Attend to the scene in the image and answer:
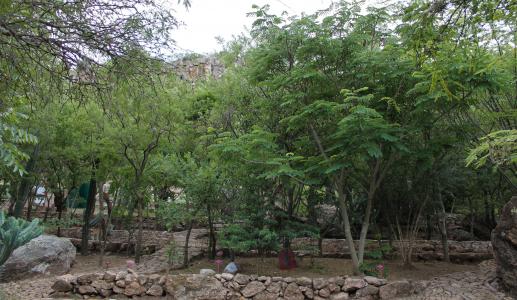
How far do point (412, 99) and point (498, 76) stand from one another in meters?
1.69

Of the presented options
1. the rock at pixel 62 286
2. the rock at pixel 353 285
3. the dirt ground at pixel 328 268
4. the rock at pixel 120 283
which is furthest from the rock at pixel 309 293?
the rock at pixel 62 286

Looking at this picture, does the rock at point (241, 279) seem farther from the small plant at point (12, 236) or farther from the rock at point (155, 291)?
the small plant at point (12, 236)

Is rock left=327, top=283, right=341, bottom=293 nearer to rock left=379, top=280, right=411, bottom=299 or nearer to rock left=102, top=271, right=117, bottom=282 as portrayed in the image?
rock left=379, top=280, right=411, bottom=299

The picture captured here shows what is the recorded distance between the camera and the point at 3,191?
13375mm

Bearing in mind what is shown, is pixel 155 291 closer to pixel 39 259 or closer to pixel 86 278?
pixel 86 278

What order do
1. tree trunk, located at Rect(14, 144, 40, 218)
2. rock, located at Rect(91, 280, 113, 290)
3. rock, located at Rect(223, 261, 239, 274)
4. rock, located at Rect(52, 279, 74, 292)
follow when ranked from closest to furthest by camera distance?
rock, located at Rect(52, 279, 74, 292)
rock, located at Rect(91, 280, 113, 290)
rock, located at Rect(223, 261, 239, 274)
tree trunk, located at Rect(14, 144, 40, 218)

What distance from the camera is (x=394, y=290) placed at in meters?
7.65

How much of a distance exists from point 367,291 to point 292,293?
54.4 inches

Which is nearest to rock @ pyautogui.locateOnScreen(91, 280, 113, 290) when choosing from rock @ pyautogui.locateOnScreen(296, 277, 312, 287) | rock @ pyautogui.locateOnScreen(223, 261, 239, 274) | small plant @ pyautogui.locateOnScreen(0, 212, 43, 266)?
small plant @ pyautogui.locateOnScreen(0, 212, 43, 266)

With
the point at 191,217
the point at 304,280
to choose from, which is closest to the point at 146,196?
the point at 191,217

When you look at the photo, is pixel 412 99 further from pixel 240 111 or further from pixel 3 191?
pixel 3 191

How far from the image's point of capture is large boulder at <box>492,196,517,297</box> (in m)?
7.58

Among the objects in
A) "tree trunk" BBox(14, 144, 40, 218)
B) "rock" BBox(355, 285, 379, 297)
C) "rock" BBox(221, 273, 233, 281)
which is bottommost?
"rock" BBox(355, 285, 379, 297)

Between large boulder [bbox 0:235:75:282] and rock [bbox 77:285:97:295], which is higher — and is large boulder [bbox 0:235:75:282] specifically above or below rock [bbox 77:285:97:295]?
above
